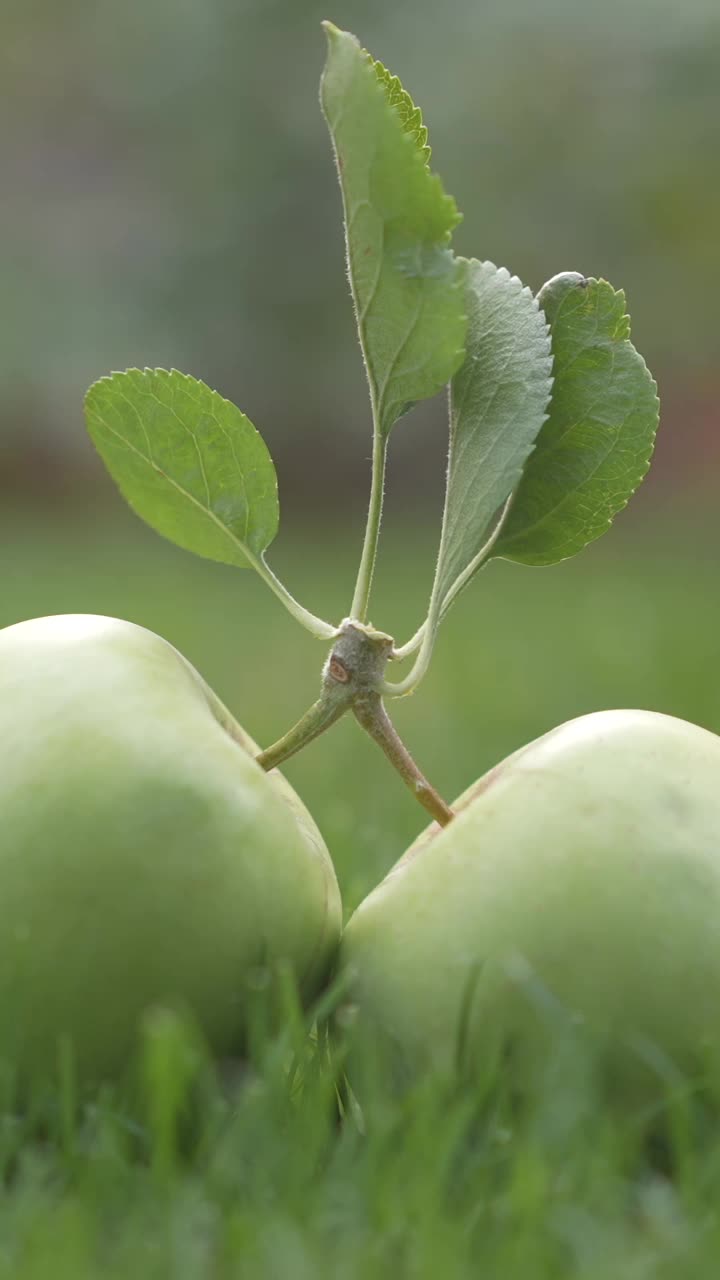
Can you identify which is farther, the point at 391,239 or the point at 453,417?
the point at 453,417

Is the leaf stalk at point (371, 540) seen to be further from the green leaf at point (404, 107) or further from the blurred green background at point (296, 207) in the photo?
the blurred green background at point (296, 207)

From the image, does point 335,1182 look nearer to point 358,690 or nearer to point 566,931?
point 566,931

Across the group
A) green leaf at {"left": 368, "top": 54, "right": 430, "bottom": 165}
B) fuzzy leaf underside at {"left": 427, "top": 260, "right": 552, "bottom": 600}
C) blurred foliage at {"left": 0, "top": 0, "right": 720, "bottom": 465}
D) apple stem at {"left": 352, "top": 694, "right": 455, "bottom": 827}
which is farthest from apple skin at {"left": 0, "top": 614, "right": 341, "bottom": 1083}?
blurred foliage at {"left": 0, "top": 0, "right": 720, "bottom": 465}

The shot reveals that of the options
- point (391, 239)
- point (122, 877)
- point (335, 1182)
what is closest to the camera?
point (335, 1182)

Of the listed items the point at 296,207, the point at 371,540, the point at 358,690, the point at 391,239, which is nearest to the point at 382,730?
the point at 358,690

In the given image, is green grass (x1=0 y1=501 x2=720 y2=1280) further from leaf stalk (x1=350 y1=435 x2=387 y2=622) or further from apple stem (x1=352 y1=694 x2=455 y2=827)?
leaf stalk (x1=350 y1=435 x2=387 y2=622)

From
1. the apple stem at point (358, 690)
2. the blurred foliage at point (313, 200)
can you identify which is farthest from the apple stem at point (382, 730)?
the blurred foliage at point (313, 200)

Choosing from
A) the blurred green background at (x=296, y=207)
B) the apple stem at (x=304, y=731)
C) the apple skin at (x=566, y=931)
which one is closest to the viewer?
the apple skin at (x=566, y=931)
